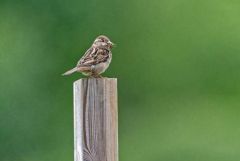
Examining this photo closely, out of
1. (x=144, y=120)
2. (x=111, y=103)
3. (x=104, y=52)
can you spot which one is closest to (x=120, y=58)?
(x=144, y=120)

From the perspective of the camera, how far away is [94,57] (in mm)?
4457

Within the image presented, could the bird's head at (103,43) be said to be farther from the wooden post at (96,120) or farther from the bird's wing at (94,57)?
the wooden post at (96,120)

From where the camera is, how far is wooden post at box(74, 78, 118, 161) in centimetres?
320

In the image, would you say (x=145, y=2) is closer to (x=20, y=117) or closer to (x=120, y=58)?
(x=120, y=58)

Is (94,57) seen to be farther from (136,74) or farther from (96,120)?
(136,74)

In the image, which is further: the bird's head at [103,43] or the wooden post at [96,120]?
the bird's head at [103,43]

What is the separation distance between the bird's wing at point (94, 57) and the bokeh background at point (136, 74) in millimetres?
6748

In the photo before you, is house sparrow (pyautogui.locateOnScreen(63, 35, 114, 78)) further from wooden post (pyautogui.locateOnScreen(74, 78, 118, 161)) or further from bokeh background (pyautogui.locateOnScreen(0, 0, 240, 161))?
bokeh background (pyautogui.locateOnScreen(0, 0, 240, 161))

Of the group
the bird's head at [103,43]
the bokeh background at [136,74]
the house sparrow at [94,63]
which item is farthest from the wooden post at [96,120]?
the bokeh background at [136,74]

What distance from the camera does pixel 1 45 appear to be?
43.1ft

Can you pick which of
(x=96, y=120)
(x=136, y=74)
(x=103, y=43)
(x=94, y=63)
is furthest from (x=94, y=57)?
(x=136, y=74)

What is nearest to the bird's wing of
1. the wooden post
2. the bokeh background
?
the wooden post

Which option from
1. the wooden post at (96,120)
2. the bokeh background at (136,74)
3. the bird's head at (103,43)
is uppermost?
the bokeh background at (136,74)

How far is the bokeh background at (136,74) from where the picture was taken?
11711mm
